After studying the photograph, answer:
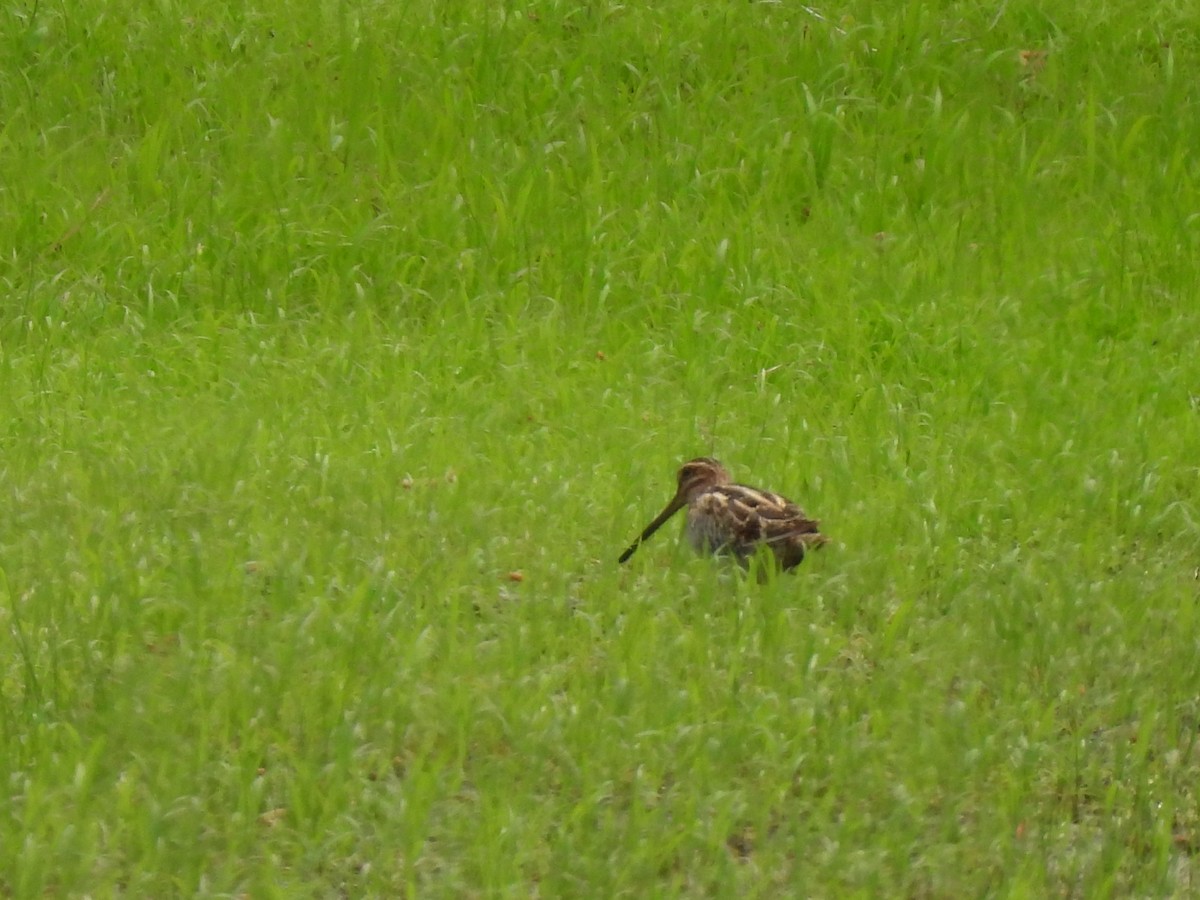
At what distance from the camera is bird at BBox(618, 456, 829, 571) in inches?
261

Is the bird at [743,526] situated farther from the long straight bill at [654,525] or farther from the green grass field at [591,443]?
the green grass field at [591,443]

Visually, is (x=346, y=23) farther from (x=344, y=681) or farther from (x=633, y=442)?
(x=344, y=681)

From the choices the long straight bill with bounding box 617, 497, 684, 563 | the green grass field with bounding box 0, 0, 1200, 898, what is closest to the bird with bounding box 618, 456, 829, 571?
the long straight bill with bounding box 617, 497, 684, 563

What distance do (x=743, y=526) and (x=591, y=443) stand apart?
1.50 m

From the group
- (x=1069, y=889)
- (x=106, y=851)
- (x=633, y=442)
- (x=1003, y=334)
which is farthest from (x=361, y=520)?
(x=1003, y=334)

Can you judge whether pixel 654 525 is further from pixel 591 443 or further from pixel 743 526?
pixel 591 443

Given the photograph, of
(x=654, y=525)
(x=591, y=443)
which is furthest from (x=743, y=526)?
(x=591, y=443)

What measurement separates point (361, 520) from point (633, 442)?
4.75 feet

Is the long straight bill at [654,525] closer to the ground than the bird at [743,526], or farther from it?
closer to the ground

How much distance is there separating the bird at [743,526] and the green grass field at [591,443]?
120 mm

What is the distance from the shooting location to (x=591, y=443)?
8008mm

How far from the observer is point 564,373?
8.98 meters

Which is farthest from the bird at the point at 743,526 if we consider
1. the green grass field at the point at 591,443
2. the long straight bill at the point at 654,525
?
the green grass field at the point at 591,443

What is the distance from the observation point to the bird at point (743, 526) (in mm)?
6629
